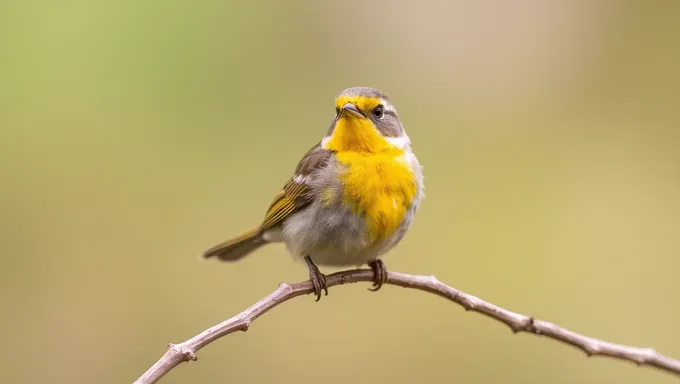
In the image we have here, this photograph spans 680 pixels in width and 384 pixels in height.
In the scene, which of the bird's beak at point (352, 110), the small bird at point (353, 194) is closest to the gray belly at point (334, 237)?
the small bird at point (353, 194)

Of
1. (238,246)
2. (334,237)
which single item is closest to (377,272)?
(334,237)

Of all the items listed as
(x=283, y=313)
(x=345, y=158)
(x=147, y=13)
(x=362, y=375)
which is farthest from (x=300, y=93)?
(x=345, y=158)

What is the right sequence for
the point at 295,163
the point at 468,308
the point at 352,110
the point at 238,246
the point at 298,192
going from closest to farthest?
the point at 468,308, the point at 352,110, the point at 298,192, the point at 238,246, the point at 295,163

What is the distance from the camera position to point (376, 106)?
431cm

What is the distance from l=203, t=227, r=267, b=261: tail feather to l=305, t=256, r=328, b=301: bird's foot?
2.11ft

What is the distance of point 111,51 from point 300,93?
5.31 ft

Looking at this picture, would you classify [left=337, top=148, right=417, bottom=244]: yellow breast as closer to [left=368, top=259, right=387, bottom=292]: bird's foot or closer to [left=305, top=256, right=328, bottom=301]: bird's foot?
[left=368, top=259, right=387, bottom=292]: bird's foot

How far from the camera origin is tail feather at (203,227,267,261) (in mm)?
4715

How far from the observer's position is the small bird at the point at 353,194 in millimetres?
3953

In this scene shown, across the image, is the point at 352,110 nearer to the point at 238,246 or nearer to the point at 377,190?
the point at 377,190

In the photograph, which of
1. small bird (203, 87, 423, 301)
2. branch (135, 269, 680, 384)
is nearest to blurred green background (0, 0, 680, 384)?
small bird (203, 87, 423, 301)

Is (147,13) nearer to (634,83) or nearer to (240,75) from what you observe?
(240,75)

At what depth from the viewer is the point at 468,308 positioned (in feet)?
9.53

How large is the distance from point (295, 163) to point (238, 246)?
1960 mm
